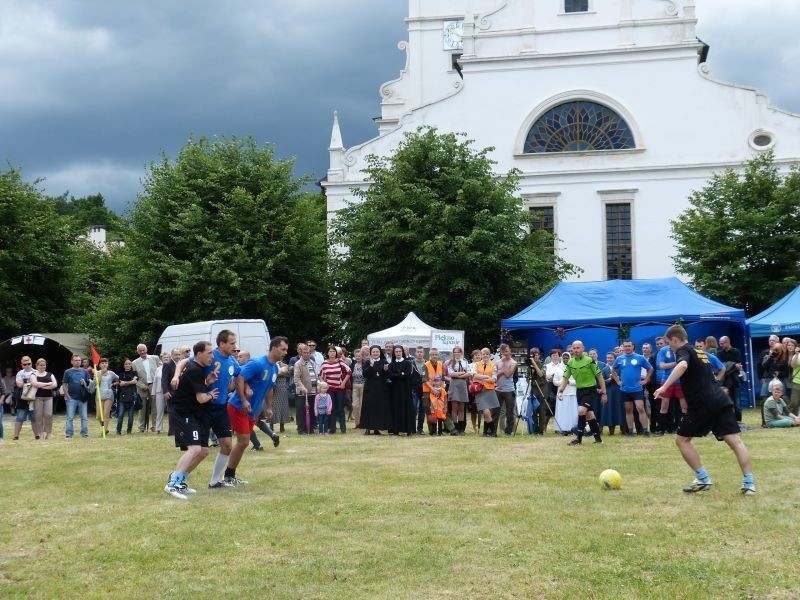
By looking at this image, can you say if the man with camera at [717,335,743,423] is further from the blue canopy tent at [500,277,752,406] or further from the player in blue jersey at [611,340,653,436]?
the blue canopy tent at [500,277,752,406]

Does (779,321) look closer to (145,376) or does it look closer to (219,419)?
(145,376)

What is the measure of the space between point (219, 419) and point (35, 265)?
31576 mm

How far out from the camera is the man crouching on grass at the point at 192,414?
1126 cm

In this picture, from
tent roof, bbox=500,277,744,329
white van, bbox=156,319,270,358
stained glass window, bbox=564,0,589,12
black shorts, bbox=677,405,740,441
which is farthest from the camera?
stained glass window, bbox=564,0,589,12

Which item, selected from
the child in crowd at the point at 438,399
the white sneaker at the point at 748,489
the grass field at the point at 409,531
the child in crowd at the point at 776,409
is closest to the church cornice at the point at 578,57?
the child in crowd at the point at 776,409

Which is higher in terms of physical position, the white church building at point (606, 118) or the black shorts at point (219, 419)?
the white church building at point (606, 118)

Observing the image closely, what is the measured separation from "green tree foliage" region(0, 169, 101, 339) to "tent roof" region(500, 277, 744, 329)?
22.0 metres

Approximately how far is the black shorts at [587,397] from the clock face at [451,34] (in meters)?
39.5

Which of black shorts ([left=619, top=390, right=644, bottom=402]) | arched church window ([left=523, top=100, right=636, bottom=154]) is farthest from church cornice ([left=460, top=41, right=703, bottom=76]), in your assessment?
black shorts ([left=619, top=390, right=644, bottom=402])

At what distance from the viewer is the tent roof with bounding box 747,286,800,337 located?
2598 cm

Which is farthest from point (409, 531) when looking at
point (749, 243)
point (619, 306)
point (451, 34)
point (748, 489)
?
point (451, 34)

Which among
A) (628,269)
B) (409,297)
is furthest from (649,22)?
(409,297)

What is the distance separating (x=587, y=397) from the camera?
16.8 metres

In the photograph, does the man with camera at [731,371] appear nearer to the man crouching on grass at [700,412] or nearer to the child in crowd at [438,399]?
the child in crowd at [438,399]
